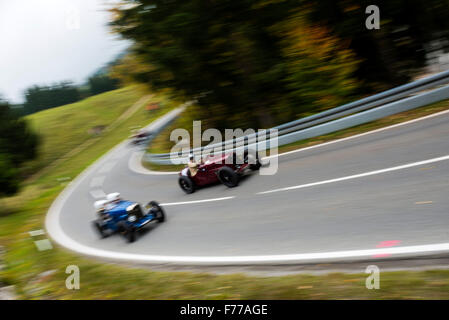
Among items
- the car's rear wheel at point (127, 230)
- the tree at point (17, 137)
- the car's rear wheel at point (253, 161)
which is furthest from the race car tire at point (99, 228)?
the tree at point (17, 137)

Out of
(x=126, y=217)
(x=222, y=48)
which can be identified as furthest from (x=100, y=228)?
(x=222, y=48)

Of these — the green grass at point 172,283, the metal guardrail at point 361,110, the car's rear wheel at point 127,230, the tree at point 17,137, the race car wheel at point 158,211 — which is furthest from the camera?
the tree at point 17,137

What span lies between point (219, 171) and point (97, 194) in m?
9.00

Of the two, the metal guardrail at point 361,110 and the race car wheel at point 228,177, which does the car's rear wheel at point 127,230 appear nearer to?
the race car wheel at point 228,177

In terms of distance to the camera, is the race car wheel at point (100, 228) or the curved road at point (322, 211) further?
the race car wheel at point (100, 228)

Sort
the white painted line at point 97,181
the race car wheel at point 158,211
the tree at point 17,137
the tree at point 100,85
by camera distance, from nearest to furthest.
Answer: the race car wheel at point 158,211, the white painted line at point 97,181, the tree at point 17,137, the tree at point 100,85

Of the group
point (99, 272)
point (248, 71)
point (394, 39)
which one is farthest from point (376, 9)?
point (99, 272)

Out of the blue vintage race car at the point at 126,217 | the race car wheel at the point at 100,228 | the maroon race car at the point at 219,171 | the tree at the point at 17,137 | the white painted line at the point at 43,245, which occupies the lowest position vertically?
the white painted line at the point at 43,245

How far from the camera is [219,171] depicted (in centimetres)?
1060

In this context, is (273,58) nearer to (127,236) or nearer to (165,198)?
(165,198)

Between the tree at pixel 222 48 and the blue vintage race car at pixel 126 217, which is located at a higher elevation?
the tree at pixel 222 48

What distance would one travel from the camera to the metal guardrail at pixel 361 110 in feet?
33.7

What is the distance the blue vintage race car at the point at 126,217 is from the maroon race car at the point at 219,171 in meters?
1.83

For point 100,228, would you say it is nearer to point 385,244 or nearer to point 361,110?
point 385,244
